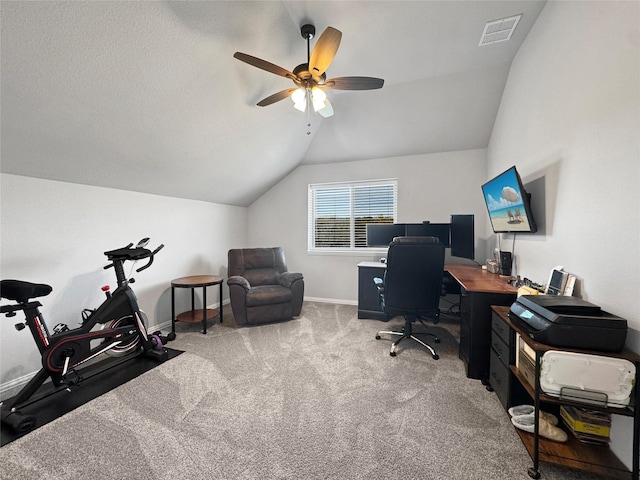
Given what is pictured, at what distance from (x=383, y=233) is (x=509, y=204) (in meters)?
1.78

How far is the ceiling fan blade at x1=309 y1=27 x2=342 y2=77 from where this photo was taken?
170 centimetres

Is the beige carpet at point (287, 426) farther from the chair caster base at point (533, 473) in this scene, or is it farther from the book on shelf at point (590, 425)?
the book on shelf at point (590, 425)

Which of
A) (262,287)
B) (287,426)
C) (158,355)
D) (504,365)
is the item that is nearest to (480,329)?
(504,365)

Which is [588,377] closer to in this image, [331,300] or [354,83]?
[354,83]

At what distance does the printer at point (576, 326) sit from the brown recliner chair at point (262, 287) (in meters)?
2.77

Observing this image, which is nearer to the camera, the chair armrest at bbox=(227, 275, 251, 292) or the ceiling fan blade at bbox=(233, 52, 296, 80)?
the ceiling fan blade at bbox=(233, 52, 296, 80)

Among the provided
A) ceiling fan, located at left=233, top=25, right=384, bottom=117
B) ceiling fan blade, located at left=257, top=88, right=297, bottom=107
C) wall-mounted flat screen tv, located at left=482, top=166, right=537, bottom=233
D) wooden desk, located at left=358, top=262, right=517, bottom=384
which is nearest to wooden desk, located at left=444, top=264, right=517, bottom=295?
wooden desk, located at left=358, top=262, right=517, bottom=384

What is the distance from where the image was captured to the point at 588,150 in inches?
65.7

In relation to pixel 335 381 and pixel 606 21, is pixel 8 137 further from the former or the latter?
pixel 606 21

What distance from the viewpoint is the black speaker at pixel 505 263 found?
2786 mm

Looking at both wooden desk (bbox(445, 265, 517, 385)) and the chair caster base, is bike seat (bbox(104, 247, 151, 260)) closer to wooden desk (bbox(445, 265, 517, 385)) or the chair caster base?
wooden desk (bbox(445, 265, 517, 385))

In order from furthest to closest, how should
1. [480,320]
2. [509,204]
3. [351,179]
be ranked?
[351,179] < [509,204] < [480,320]

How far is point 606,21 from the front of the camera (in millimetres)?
1501

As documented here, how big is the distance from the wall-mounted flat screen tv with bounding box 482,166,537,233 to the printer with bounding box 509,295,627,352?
0.99m
